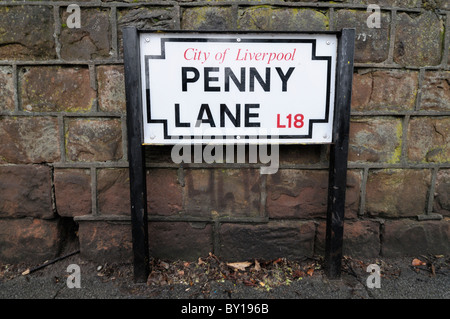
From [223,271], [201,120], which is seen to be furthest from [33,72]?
[223,271]

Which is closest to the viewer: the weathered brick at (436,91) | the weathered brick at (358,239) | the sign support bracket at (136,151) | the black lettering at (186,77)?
the sign support bracket at (136,151)

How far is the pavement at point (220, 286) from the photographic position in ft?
5.70

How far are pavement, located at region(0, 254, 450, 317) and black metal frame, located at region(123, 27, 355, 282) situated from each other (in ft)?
0.37

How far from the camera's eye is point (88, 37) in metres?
1.83

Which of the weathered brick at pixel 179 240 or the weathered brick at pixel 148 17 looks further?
the weathered brick at pixel 179 240

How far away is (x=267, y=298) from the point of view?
1.72 metres

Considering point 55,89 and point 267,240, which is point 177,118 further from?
point 267,240

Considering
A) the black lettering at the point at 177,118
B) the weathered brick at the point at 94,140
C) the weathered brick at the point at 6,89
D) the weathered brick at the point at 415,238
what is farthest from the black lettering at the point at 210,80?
the weathered brick at the point at 415,238

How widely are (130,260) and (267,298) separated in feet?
3.18

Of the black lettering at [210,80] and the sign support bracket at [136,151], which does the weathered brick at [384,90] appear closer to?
the black lettering at [210,80]

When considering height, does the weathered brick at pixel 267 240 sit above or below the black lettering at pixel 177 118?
below

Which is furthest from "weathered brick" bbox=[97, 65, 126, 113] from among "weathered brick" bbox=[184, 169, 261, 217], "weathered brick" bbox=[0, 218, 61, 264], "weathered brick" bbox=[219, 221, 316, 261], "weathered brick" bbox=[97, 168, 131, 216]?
"weathered brick" bbox=[219, 221, 316, 261]

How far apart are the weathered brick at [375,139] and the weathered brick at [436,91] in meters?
0.23

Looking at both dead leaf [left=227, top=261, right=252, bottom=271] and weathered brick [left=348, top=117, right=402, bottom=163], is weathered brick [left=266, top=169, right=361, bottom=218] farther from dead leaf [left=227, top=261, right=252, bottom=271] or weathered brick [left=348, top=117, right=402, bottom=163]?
dead leaf [left=227, top=261, right=252, bottom=271]
